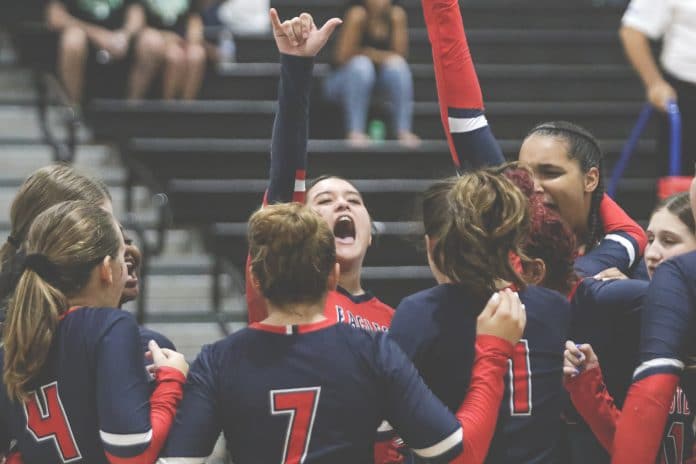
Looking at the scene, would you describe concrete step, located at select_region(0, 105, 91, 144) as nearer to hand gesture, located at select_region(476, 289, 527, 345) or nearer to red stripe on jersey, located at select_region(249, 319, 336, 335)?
red stripe on jersey, located at select_region(249, 319, 336, 335)

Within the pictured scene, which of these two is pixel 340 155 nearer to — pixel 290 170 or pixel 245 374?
pixel 290 170

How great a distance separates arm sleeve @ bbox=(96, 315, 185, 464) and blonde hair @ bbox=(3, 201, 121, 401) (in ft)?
0.45

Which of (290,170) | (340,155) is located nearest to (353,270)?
(290,170)

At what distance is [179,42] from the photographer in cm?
706

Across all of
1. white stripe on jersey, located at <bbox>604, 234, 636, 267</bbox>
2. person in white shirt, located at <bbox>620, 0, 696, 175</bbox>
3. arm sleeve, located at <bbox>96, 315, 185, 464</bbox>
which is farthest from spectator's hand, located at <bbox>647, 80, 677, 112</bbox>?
arm sleeve, located at <bbox>96, 315, 185, 464</bbox>

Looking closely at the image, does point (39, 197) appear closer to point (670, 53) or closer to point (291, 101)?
point (291, 101)

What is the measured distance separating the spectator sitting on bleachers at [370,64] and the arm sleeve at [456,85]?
398 cm

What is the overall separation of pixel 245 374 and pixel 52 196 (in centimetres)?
81

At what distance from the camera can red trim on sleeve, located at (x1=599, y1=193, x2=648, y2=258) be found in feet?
9.94

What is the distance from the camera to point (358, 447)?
235 centimetres

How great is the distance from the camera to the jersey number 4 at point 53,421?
2.42 m

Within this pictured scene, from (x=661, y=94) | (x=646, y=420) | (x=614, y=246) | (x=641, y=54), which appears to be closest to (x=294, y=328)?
(x=646, y=420)

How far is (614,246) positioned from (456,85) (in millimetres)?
574

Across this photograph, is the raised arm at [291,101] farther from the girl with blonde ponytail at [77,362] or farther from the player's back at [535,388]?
the player's back at [535,388]
